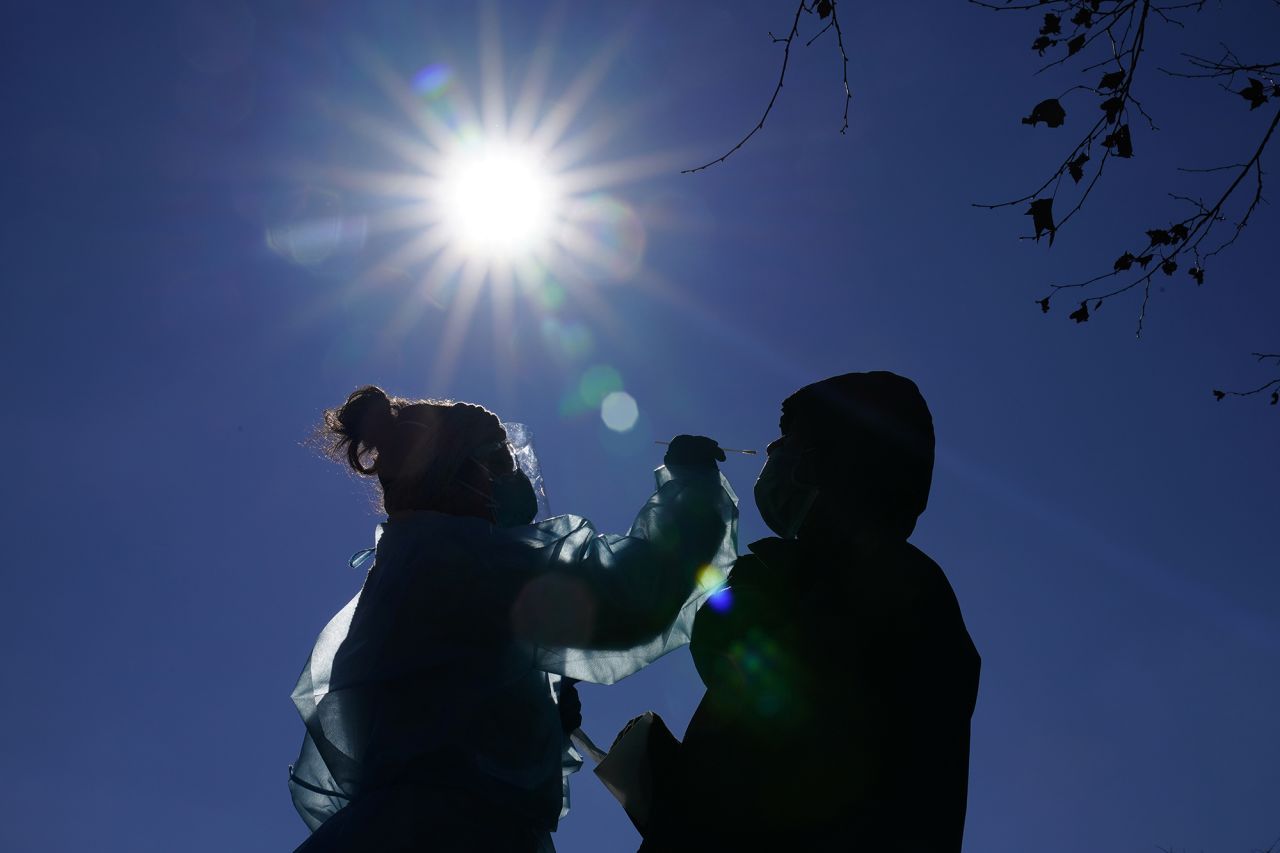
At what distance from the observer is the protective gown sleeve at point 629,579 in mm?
2357

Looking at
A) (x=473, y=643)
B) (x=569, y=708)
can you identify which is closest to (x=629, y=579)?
(x=473, y=643)

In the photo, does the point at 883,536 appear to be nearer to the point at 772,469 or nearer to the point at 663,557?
the point at 772,469

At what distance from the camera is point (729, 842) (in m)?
1.93

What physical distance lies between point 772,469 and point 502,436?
0.96 meters

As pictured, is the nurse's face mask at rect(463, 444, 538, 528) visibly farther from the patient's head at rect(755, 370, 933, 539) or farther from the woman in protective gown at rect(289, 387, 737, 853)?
the patient's head at rect(755, 370, 933, 539)

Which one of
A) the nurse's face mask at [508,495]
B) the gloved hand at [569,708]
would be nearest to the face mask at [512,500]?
the nurse's face mask at [508,495]

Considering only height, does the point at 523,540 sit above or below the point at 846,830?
above

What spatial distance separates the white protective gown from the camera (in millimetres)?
2189

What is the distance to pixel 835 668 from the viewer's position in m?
2.06

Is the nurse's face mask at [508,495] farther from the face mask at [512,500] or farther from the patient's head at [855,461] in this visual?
the patient's head at [855,461]

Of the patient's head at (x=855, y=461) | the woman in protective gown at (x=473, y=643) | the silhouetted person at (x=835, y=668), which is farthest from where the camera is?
the patient's head at (x=855, y=461)

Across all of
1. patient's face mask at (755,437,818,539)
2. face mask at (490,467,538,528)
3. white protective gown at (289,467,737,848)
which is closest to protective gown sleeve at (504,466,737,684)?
white protective gown at (289,467,737,848)

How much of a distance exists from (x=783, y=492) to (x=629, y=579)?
1.66 ft

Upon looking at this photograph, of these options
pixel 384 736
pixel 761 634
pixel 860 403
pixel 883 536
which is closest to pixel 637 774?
pixel 761 634
